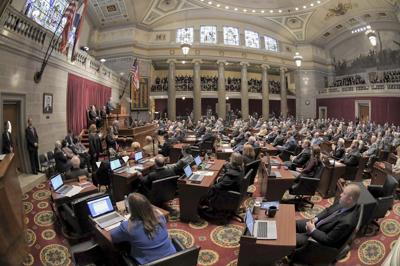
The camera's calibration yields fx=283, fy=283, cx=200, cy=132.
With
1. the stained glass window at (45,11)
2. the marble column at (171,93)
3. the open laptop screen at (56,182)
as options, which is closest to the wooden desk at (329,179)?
the open laptop screen at (56,182)

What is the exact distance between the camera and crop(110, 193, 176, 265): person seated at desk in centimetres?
276

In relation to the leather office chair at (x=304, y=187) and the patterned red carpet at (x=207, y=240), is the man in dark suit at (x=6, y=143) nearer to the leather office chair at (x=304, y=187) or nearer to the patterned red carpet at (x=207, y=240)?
the patterned red carpet at (x=207, y=240)

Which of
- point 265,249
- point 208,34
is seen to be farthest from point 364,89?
point 265,249

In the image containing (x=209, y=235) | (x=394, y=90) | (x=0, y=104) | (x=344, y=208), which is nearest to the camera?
(x=344, y=208)

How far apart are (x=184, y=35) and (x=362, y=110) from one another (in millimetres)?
16865

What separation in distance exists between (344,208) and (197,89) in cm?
2085

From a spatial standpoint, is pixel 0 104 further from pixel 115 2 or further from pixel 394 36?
pixel 394 36

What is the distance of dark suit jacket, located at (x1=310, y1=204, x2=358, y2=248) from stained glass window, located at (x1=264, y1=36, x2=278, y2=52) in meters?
25.4

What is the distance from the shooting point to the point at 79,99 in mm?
12594

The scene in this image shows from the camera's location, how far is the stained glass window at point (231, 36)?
82.0 feet

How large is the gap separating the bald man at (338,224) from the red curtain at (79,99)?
34.6 ft

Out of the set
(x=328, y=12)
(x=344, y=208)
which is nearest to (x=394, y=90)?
(x=328, y=12)

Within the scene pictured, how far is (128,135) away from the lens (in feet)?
43.6

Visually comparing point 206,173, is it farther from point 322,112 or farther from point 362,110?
point 322,112
